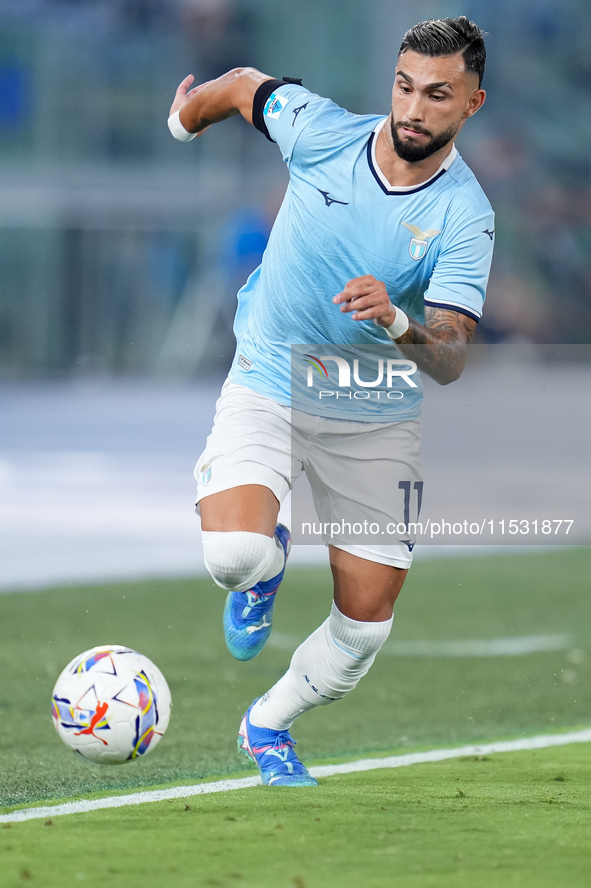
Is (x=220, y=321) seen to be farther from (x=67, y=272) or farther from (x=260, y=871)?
(x=260, y=871)

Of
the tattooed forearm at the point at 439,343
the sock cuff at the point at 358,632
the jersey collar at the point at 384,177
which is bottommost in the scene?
the sock cuff at the point at 358,632

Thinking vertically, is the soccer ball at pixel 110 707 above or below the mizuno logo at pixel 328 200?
below

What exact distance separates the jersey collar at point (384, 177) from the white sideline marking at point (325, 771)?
6.65 feet

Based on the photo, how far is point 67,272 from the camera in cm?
1762

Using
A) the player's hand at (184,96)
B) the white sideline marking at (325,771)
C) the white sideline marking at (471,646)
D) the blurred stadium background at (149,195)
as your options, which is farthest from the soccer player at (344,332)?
the blurred stadium background at (149,195)

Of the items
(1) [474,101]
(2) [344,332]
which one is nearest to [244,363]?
(2) [344,332]

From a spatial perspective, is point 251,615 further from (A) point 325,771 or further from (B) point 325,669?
(A) point 325,771

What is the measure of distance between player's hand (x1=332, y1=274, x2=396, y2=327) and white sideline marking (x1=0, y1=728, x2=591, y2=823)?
165cm

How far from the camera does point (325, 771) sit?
4719mm

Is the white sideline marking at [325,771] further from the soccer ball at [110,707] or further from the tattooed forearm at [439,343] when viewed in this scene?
the tattooed forearm at [439,343]

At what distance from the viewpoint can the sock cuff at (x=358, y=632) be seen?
433 cm

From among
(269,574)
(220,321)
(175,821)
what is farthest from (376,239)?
(220,321)

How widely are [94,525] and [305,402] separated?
660 centimetres

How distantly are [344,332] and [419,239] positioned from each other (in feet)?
1.39
